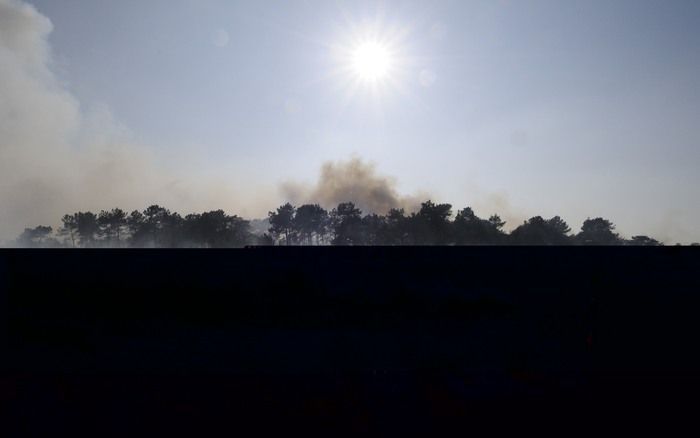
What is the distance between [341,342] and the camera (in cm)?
194

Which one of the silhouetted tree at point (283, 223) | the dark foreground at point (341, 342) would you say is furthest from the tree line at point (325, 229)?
the dark foreground at point (341, 342)

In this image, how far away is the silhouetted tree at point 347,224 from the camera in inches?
3748

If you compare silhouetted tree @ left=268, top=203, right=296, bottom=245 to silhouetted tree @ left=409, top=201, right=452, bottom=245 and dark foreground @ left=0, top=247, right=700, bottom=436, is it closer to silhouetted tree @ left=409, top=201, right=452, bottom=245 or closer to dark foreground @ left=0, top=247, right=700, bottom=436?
silhouetted tree @ left=409, top=201, right=452, bottom=245

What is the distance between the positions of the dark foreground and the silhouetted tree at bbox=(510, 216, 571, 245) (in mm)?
84874

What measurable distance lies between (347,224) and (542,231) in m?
43.9

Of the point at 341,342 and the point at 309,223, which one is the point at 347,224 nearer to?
the point at 309,223

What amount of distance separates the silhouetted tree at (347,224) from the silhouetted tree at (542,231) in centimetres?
3477

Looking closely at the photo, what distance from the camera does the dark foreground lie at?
191cm

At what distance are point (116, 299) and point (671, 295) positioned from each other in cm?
284

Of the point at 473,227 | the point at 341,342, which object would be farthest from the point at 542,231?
the point at 341,342

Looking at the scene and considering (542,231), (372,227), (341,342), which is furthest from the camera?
(372,227)

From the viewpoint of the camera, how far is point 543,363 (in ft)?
6.34

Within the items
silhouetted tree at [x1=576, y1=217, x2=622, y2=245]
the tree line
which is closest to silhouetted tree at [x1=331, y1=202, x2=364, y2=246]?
the tree line

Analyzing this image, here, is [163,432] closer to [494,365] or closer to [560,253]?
[494,365]
